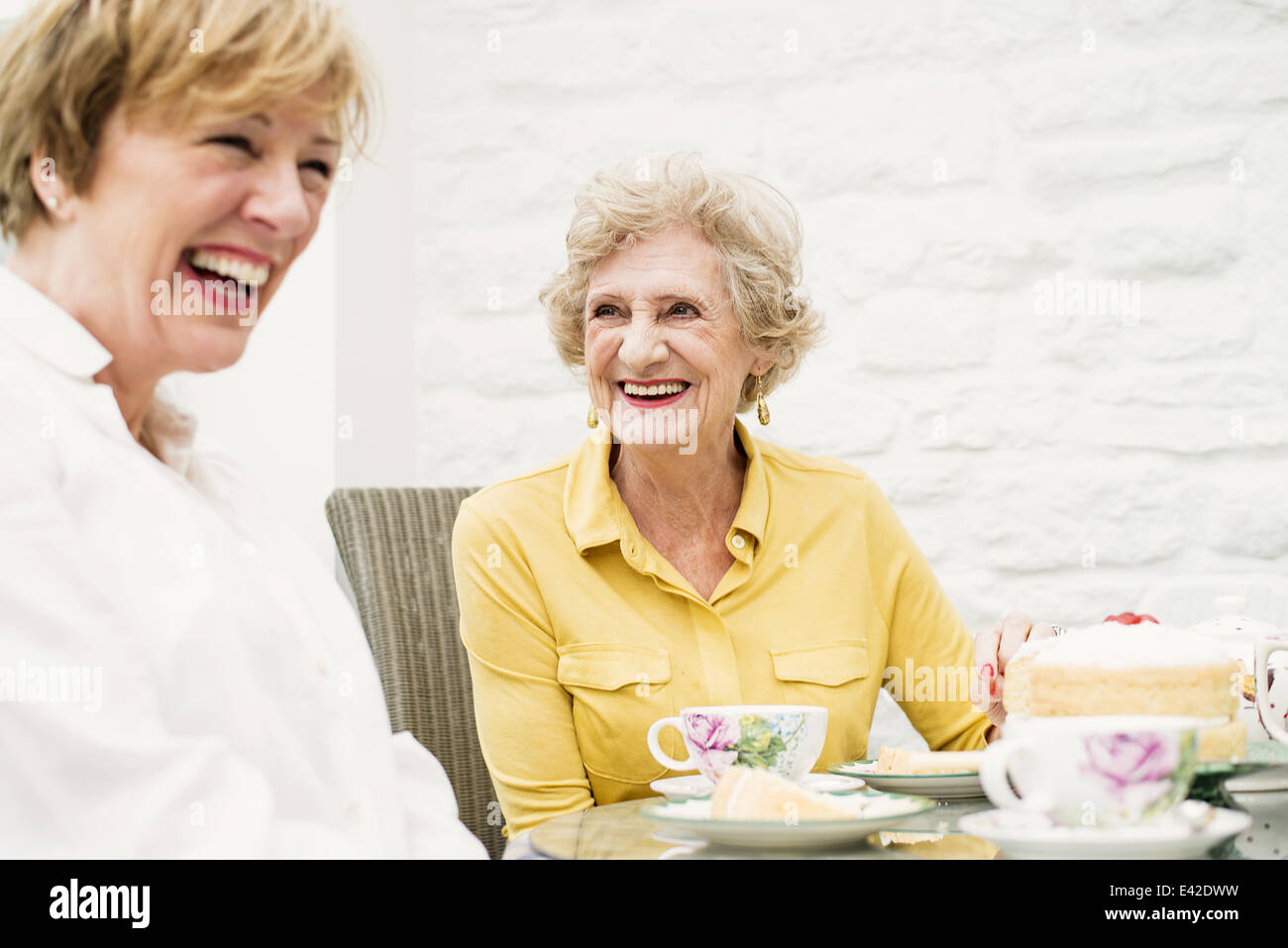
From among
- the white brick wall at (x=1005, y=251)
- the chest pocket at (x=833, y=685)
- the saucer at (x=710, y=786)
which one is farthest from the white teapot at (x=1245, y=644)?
the white brick wall at (x=1005, y=251)

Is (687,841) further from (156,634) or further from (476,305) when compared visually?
(476,305)

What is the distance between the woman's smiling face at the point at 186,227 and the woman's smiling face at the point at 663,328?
97cm

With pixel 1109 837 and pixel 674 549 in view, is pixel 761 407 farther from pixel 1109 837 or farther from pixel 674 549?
pixel 1109 837

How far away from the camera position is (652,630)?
164cm

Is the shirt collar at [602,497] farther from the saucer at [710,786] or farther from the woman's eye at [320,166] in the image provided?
the woman's eye at [320,166]

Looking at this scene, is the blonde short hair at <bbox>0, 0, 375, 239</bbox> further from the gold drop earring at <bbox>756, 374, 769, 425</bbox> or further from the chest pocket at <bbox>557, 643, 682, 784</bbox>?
the gold drop earring at <bbox>756, 374, 769, 425</bbox>

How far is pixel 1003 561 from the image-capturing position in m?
2.39

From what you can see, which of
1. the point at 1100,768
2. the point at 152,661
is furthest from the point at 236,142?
the point at 1100,768

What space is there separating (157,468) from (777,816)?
18.0 inches

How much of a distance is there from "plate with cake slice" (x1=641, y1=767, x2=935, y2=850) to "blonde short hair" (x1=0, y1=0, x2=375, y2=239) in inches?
21.2

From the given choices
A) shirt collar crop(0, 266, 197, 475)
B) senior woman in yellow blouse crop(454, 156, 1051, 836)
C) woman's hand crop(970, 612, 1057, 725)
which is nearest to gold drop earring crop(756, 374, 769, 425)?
senior woman in yellow blouse crop(454, 156, 1051, 836)

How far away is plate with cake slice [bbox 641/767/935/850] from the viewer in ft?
2.76

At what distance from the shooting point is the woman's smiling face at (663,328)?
178cm
